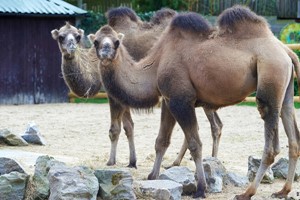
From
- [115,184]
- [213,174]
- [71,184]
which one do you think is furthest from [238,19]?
[71,184]

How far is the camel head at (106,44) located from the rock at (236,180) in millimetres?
1874

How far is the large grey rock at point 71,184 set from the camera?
6.51m

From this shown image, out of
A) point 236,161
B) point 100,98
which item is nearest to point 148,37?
point 236,161

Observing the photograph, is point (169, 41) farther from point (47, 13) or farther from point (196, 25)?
point (47, 13)

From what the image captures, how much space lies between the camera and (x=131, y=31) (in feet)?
34.1

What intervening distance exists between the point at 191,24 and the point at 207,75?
0.75 metres

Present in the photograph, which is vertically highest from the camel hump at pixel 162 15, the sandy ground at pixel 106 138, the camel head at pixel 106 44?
the camel hump at pixel 162 15

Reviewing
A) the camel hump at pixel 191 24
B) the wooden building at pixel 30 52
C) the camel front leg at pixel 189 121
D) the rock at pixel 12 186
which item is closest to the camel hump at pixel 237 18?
the camel hump at pixel 191 24

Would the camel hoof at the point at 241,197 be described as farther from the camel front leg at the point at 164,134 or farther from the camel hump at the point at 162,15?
the camel hump at the point at 162,15

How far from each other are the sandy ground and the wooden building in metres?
1.17

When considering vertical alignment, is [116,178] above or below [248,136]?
above

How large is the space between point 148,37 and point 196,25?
8.00 ft

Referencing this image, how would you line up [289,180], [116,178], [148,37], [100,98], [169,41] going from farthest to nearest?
[100,98] → [148,37] → [169,41] → [289,180] → [116,178]

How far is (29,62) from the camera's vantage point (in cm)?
2109
